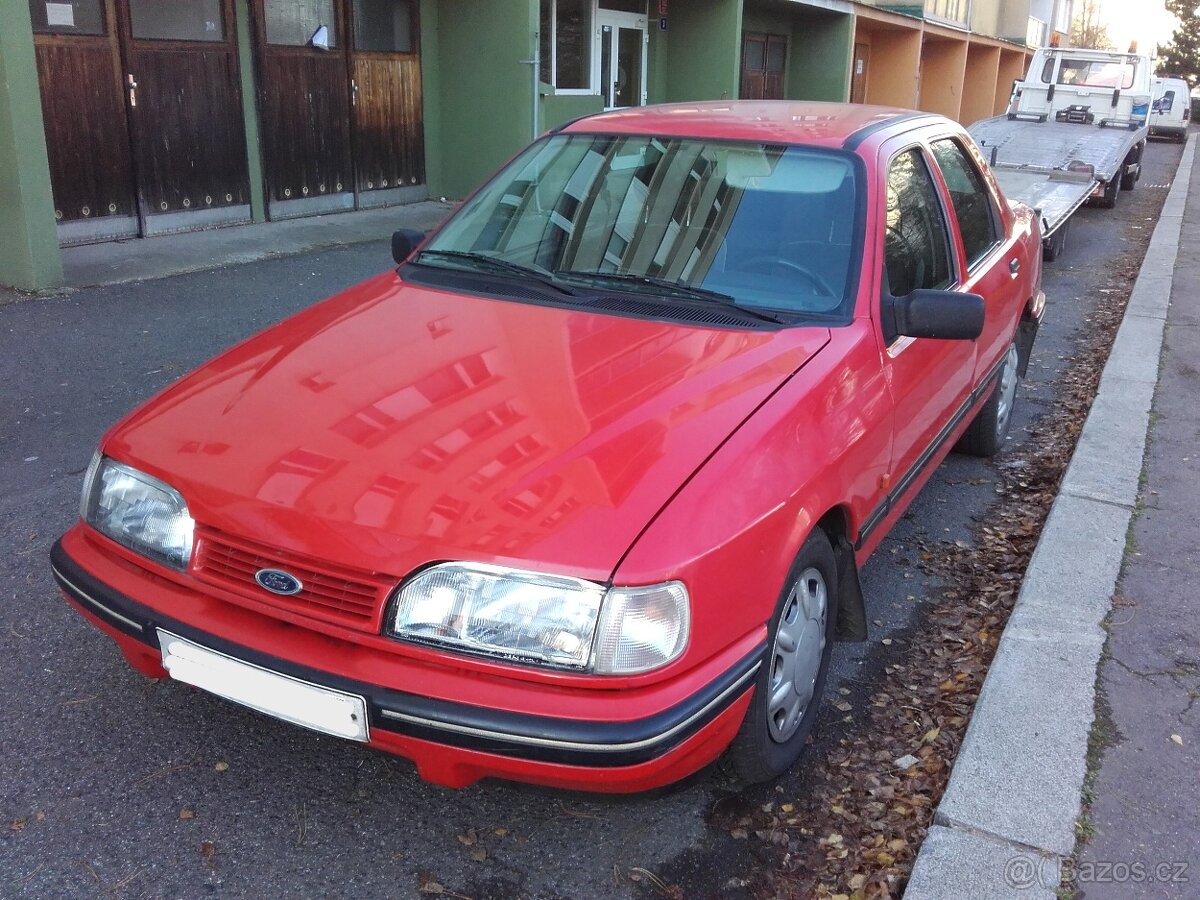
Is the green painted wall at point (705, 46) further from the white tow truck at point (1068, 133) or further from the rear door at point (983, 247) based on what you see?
the rear door at point (983, 247)

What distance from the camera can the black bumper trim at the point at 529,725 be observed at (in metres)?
2.16

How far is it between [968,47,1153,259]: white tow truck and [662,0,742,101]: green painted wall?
3.65m

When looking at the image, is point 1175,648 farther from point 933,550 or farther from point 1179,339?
point 1179,339

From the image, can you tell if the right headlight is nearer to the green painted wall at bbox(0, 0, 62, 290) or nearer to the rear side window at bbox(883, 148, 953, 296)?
the rear side window at bbox(883, 148, 953, 296)

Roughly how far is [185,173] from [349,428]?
8310mm

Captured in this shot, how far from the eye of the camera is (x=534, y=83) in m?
12.1

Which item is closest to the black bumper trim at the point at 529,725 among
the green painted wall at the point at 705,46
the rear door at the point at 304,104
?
the rear door at the point at 304,104

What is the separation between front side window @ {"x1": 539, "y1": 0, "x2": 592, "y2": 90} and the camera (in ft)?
43.6

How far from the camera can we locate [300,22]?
1074cm

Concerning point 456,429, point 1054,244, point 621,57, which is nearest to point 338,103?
point 621,57

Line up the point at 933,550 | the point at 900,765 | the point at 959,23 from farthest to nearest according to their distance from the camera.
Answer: the point at 959,23, the point at 933,550, the point at 900,765

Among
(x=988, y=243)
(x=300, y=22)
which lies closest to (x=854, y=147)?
(x=988, y=243)

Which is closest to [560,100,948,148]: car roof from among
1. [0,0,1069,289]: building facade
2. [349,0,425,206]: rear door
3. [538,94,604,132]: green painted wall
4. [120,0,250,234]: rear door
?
[0,0,1069,289]: building facade

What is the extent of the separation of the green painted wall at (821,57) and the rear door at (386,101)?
393 inches
